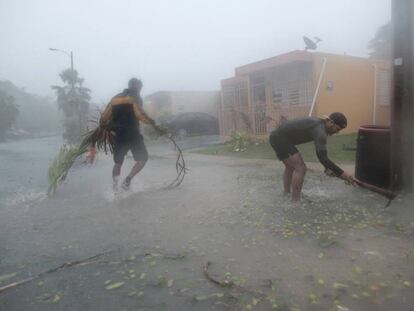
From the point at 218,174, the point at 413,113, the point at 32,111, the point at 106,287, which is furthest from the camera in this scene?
the point at 32,111

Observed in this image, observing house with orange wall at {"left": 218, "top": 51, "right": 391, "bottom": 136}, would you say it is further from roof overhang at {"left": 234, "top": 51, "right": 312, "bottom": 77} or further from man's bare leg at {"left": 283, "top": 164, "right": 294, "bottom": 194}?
man's bare leg at {"left": 283, "top": 164, "right": 294, "bottom": 194}

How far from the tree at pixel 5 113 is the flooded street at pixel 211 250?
34.0 meters

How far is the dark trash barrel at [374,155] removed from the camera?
5707mm

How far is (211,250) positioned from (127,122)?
3302 mm

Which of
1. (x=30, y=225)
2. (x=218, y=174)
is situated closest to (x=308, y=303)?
(x=30, y=225)

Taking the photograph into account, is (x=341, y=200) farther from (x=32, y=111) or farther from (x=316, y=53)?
(x=32, y=111)

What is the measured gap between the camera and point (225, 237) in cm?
402

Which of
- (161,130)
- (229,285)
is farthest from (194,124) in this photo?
(229,285)

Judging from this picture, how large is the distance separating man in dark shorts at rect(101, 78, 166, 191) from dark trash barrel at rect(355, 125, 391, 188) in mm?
3288

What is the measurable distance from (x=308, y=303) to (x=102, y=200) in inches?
162

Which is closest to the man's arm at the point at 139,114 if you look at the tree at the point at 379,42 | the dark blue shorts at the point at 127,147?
the dark blue shorts at the point at 127,147

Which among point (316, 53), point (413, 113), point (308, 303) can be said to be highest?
point (316, 53)

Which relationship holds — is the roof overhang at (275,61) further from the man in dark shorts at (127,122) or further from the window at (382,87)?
the man in dark shorts at (127,122)

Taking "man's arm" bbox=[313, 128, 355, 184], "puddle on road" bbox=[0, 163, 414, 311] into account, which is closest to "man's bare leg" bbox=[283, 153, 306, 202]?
"puddle on road" bbox=[0, 163, 414, 311]
